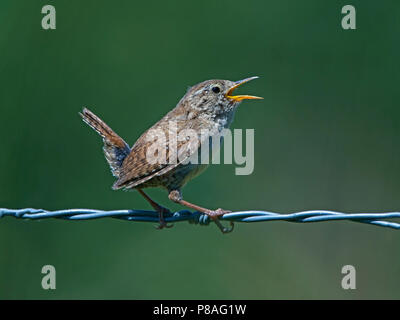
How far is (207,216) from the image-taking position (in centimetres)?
400

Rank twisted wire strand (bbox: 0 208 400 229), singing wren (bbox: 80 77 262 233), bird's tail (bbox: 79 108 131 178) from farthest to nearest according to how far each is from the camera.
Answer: bird's tail (bbox: 79 108 131 178) < singing wren (bbox: 80 77 262 233) < twisted wire strand (bbox: 0 208 400 229)

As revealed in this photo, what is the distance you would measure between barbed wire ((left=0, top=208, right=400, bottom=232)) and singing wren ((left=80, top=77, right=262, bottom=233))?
0.10 meters

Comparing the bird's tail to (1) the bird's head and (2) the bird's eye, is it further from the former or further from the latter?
(2) the bird's eye

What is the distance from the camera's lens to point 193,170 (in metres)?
4.60

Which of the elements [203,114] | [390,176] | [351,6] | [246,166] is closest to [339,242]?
[390,176]

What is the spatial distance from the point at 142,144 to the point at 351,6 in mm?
5841

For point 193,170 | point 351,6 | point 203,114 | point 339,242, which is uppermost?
point 351,6

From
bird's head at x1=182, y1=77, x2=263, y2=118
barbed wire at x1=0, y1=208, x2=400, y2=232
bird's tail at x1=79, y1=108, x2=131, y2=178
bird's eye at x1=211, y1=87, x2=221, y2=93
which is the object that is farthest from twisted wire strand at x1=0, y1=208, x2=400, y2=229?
bird's eye at x1=211, y1=87, x2=221, y2=93

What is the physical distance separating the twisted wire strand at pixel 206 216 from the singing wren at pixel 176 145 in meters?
0.10

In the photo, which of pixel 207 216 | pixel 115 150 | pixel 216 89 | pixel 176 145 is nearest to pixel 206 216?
pixel 207 216

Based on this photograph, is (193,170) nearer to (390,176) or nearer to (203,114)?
(203,114)

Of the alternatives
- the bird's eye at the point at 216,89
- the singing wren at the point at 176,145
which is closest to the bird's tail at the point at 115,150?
the singing wren at the point at 176,145

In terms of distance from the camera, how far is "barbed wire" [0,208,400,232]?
3.38 m

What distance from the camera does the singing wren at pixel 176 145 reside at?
447cm
